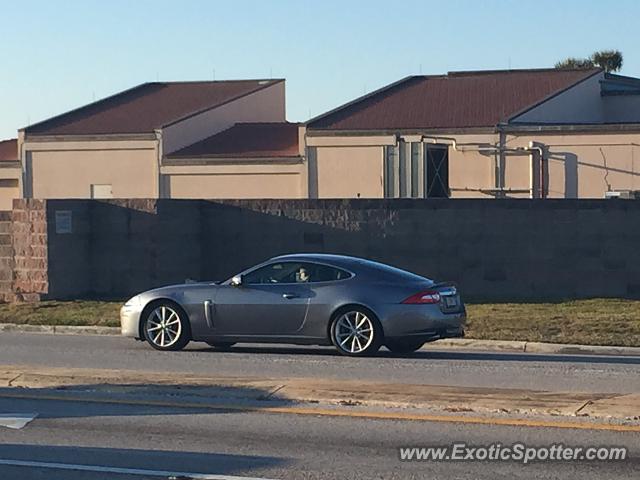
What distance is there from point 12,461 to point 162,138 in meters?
38.9

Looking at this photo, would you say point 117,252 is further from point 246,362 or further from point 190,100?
point 190,100

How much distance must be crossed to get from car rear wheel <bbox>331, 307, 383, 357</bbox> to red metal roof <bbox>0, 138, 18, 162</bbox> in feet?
120

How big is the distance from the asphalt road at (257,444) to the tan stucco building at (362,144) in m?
30.5

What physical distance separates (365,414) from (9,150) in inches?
1798

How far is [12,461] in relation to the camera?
957 centimetres

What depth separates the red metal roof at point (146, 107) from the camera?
163 feet

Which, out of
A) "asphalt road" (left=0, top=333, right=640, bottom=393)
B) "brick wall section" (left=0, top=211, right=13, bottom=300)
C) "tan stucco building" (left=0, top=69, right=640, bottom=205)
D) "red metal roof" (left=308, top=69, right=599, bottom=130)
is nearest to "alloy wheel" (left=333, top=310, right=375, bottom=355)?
"asphalt road" (left=0, top=333, right=640, bottom=393)

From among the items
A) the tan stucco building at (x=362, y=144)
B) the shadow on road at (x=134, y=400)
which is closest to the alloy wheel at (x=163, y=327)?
the shadow on road at (x=134, y=400)

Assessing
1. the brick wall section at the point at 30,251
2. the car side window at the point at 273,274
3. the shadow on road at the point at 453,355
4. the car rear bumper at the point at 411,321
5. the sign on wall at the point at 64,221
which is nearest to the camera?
the car rear bumper at the point at 411,321

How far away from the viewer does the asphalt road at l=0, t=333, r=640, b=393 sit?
14.0 meters

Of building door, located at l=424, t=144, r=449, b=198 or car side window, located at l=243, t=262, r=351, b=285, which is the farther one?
building door, located at l=424, t=144, r=449, b=198

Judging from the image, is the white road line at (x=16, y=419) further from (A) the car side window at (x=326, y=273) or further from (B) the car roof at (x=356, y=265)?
(B) the car roof at (x=356, y=265)

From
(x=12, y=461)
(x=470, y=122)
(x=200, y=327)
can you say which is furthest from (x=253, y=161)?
(x=12, y=461)

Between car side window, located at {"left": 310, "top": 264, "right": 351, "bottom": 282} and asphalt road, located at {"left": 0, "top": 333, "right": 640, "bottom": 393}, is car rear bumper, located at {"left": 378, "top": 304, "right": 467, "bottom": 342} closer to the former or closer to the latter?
asphalt road, located at {"left": 0, "top": 333, "right": 640, "bottom": 393}
